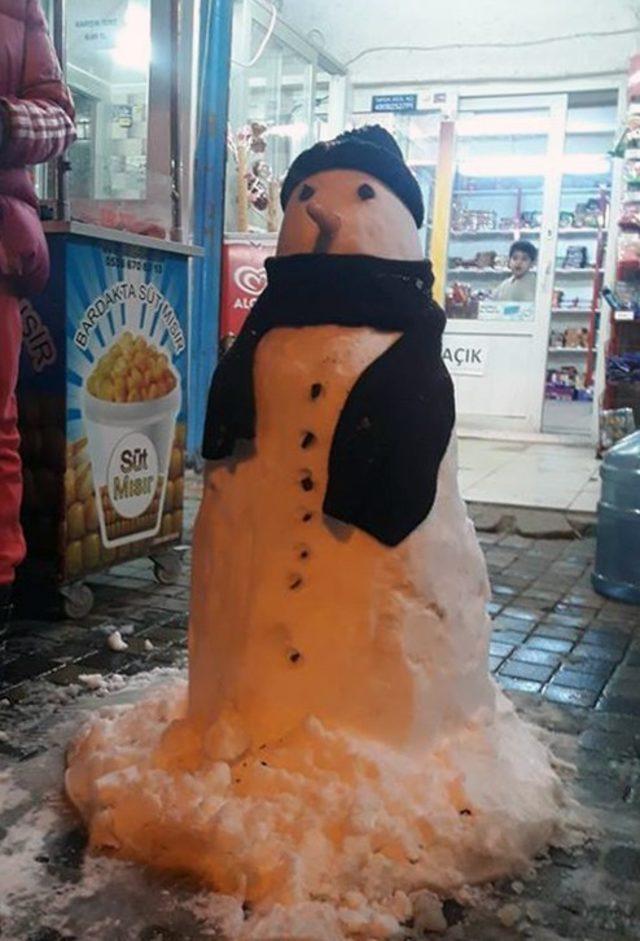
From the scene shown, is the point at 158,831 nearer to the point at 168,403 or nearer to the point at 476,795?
the point at 476,795

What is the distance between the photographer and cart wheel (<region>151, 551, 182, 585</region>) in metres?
3.38

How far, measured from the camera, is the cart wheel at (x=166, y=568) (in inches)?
133

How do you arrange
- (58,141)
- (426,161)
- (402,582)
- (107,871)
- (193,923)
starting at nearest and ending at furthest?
1. (193,923)
2. (107,871)
3. (402,582)
4. (58,141)
5. (426,161)

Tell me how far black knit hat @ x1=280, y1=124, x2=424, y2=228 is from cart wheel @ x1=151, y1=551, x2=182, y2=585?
1.77 meters

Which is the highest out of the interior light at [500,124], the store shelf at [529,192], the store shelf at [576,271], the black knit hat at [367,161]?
the interior light at [500,124]

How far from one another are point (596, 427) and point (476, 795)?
5.97 m

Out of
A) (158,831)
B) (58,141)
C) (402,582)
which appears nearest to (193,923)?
(158,831)

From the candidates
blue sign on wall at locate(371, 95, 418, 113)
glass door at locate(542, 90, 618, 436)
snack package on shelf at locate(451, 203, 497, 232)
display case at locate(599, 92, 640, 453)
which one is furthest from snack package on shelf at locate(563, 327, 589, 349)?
blue sign on wall at locate(371, 95, 418, 113)

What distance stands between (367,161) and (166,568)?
196cm

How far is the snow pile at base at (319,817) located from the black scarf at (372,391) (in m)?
0.41

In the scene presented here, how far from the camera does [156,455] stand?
10.5ft

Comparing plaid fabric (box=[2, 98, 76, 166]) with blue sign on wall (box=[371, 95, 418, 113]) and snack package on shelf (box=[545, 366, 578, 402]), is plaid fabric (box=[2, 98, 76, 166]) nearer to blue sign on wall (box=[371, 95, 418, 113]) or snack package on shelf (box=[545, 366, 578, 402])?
blue sign on wall (box=[371, 95, 418, 113])

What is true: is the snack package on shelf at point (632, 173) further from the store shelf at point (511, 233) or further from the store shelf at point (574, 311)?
the store shelf at point (574, 311)

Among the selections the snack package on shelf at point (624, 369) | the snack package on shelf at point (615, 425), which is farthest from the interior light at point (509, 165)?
the snack package on shelf at point (615, 425)
